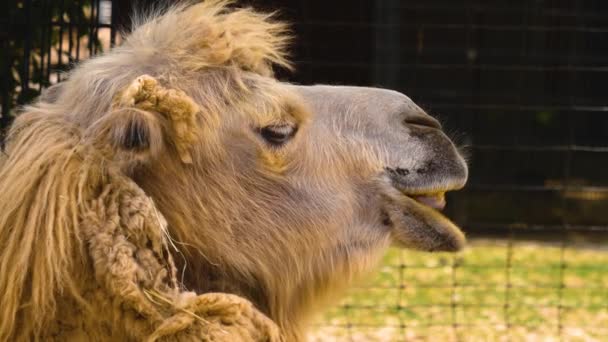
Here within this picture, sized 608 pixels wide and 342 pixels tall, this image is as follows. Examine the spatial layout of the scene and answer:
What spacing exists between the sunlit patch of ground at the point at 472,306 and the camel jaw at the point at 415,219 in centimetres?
252

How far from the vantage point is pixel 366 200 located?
350cm

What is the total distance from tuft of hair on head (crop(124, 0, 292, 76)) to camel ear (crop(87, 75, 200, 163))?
224 mm

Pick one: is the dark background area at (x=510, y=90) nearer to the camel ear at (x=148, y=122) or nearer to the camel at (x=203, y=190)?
the camel at (x=203, y=190)

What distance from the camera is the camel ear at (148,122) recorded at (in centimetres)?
310

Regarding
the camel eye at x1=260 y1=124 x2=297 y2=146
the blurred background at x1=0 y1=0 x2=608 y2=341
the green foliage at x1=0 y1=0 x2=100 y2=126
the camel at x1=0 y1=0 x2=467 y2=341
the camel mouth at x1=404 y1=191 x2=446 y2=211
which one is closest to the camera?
the camel at x1=0 y1=0 x2=467 y2=341

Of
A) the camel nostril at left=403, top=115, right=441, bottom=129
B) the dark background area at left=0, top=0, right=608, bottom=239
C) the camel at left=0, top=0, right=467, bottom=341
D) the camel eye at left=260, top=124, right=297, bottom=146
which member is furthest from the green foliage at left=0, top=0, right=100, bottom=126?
the dark background area at left=0, top=0, right=608, bottom=239

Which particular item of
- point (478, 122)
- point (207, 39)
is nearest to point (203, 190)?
point (207, 39)

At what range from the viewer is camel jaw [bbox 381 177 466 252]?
3492 millimetres

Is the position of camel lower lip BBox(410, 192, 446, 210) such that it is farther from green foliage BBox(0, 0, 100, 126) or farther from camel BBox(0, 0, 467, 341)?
green foliage BBox(0, 0, 100, 126)

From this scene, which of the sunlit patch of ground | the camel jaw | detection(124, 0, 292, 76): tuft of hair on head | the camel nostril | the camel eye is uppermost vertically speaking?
detection(124, 0, 292, 76): tuft of hair on head

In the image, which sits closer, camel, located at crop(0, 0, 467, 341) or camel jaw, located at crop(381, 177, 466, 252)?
camel, located at crop(0, 0, 467, 341)

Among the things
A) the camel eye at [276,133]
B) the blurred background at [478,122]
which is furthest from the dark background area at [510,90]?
the camel eye at [276,133]

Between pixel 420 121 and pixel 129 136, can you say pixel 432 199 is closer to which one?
pixel 420 121

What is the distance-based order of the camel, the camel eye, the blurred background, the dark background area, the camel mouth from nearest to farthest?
1. the camel
2. the camel eye
3. the camel mouth
4. the blurred background
5. the dark background area
